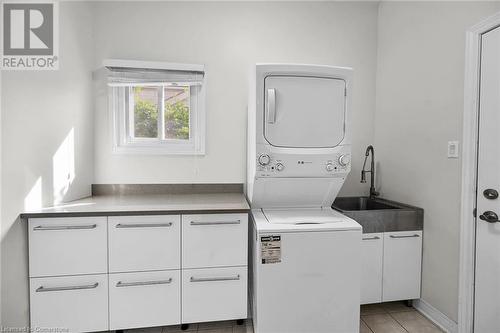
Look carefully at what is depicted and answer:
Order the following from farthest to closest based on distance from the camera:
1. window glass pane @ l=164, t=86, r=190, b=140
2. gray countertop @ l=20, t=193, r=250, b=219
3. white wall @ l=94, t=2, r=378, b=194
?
window glass pane @ l=164, t=86, r=190, b=140 < white wall @ l=94, t=2, r=378, b=194 < gray countertop @ l=20, t=193, r=250, b=219

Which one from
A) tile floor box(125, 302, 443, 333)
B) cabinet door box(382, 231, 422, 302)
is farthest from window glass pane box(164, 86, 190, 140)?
cabinet door box(382, 231, 422, 302)

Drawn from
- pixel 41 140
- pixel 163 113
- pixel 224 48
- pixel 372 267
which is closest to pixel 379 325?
pixel 372 267

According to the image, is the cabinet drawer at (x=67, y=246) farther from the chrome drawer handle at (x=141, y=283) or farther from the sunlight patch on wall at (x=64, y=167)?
the sunlight patch on wall at (x=64, y=167)

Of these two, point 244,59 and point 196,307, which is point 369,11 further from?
point 196,307

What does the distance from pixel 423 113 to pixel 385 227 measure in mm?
880

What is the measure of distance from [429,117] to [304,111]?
949 mm

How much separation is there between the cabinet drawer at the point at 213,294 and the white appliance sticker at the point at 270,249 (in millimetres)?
263

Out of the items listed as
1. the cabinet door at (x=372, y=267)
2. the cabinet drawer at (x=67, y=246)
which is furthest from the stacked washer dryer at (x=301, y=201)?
the cabinet drawer at (x=67, y=246)

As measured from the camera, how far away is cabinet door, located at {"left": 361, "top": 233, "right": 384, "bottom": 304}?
1.81 meters

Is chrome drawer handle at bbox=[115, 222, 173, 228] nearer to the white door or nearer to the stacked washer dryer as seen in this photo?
the stacked washer dryer

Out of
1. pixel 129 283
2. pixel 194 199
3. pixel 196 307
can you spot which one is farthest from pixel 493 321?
pixel 129 283

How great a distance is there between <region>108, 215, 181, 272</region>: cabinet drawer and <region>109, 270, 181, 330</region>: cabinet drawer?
6 cm

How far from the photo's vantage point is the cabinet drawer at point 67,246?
1460 mm

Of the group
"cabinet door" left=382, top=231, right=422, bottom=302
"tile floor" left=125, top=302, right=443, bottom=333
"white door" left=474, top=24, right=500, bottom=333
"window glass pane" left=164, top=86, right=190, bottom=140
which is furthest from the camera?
"window glass pane" left=164, top=86, right=190, bottom=140
